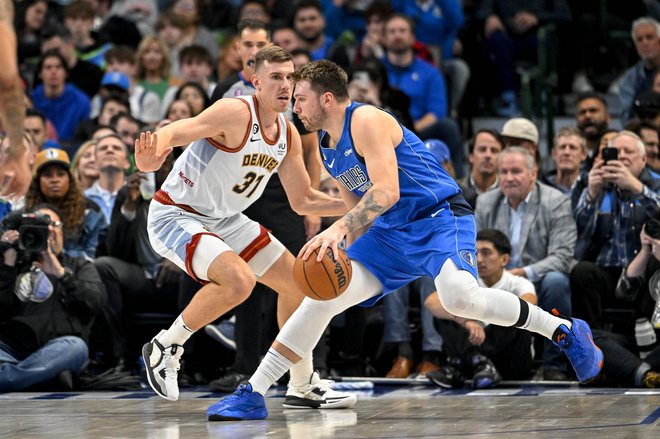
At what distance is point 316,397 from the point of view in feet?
23.3

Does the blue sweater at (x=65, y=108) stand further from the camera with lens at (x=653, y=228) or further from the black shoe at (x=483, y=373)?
the camera with lens at (x=653, y=228)

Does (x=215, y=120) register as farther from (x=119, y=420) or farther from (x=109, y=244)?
(x=109, y=244)

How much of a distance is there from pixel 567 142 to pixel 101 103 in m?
5.21

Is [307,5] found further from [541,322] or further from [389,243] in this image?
[541,322]

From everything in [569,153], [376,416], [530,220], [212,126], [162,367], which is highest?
[212,126]

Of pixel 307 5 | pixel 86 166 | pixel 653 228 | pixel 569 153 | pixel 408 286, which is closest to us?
pixel 653 228

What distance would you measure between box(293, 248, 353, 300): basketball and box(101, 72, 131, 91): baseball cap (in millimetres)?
6577

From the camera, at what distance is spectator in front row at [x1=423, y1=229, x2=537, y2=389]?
8484 mm

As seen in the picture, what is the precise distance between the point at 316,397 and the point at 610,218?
3009 mm

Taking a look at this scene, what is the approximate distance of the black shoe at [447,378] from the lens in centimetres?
845

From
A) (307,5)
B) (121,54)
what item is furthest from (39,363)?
(307,5)

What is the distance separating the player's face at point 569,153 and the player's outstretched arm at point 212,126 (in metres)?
3.68

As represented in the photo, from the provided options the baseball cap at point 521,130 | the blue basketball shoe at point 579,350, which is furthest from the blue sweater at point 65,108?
the blue basketball shoe at point 579,350

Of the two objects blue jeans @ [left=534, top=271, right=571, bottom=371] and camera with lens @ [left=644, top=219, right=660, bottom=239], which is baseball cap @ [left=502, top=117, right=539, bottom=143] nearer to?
blue jeans @ [left=534, top=271, right=571, bottom=371]
